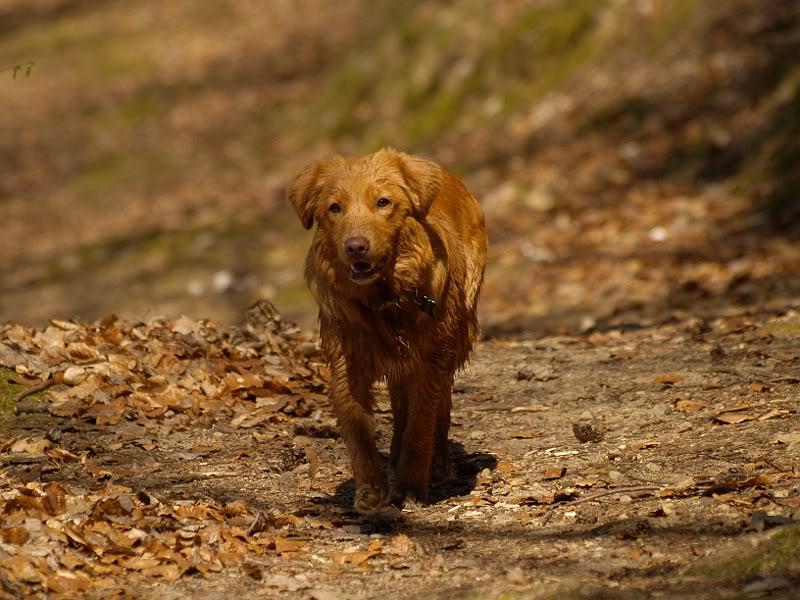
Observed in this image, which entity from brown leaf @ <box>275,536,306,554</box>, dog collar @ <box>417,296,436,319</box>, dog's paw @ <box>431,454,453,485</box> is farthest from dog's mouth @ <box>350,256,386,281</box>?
dog's paw @ <box>431,454,453,485</box>

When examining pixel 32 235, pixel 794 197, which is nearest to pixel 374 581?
pixel 794 197

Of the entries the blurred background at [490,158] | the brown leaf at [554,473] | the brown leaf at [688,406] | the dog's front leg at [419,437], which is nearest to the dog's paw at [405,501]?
the dog's front leg at [419,437]

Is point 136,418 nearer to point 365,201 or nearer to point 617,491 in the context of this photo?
point 365,201

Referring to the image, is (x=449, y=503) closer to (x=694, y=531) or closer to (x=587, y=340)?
(x=694, y=531)

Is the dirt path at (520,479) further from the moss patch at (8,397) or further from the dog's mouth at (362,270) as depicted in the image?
the dog's mouth at (362,270)

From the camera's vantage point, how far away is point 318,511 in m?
6.45

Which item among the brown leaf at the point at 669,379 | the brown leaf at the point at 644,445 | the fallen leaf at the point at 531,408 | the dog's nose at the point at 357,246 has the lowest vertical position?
the brown leaf at the point at 644,445

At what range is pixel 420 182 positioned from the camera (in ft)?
20.7

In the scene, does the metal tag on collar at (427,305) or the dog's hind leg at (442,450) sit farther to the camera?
the dog's hind leg at (442,450)

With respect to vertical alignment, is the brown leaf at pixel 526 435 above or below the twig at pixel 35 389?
below

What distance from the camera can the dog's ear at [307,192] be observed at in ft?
20.9

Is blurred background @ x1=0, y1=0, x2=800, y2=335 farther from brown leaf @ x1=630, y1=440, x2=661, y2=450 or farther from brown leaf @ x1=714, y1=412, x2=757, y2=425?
brown leaf @ x1=630, y1=440, x2=661, y2=450

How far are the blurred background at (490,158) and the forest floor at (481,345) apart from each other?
51mm

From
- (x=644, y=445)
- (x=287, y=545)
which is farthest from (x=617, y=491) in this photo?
(x=287, y=545)
